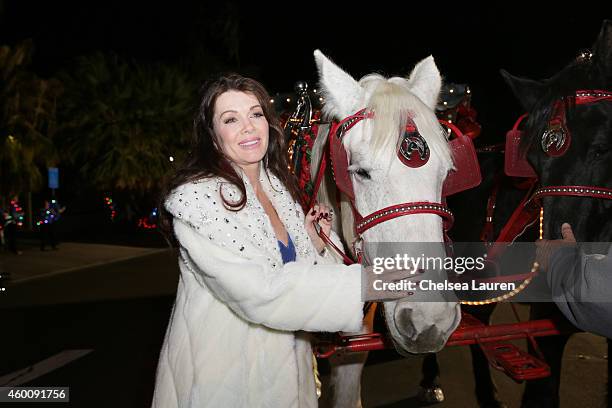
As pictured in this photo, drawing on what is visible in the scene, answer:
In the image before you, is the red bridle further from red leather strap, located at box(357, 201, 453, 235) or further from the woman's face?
the woman's face

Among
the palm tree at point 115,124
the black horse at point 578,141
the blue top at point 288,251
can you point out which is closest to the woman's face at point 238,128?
the blue top at point 288,251

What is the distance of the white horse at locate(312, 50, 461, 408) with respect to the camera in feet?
6.05

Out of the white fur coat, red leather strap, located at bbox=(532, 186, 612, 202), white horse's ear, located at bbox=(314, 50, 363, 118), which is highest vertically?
white horse's ear, located at bbox=(314, 50, 363, 118)

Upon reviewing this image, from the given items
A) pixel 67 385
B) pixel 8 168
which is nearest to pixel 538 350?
pixel 67 385

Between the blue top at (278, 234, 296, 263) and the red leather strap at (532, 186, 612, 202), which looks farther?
the red leather strap at (532, 186, 612, 202)

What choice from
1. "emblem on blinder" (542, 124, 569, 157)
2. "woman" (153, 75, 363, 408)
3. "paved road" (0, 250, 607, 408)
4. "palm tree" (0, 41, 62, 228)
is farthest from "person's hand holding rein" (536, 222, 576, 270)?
"palm tree" (0, 41, 62, 228)

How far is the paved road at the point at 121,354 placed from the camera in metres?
4.48

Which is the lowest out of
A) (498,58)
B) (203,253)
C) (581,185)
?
(203,253)

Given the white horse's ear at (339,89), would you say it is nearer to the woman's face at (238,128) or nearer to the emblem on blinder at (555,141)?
the woman's face at (238,128)

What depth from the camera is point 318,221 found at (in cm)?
246

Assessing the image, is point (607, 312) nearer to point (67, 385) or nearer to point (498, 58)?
point (67, 385)

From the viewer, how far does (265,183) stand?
219 cm

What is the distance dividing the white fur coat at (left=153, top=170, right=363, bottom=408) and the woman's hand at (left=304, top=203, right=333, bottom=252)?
531mm

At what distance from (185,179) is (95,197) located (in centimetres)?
2519
